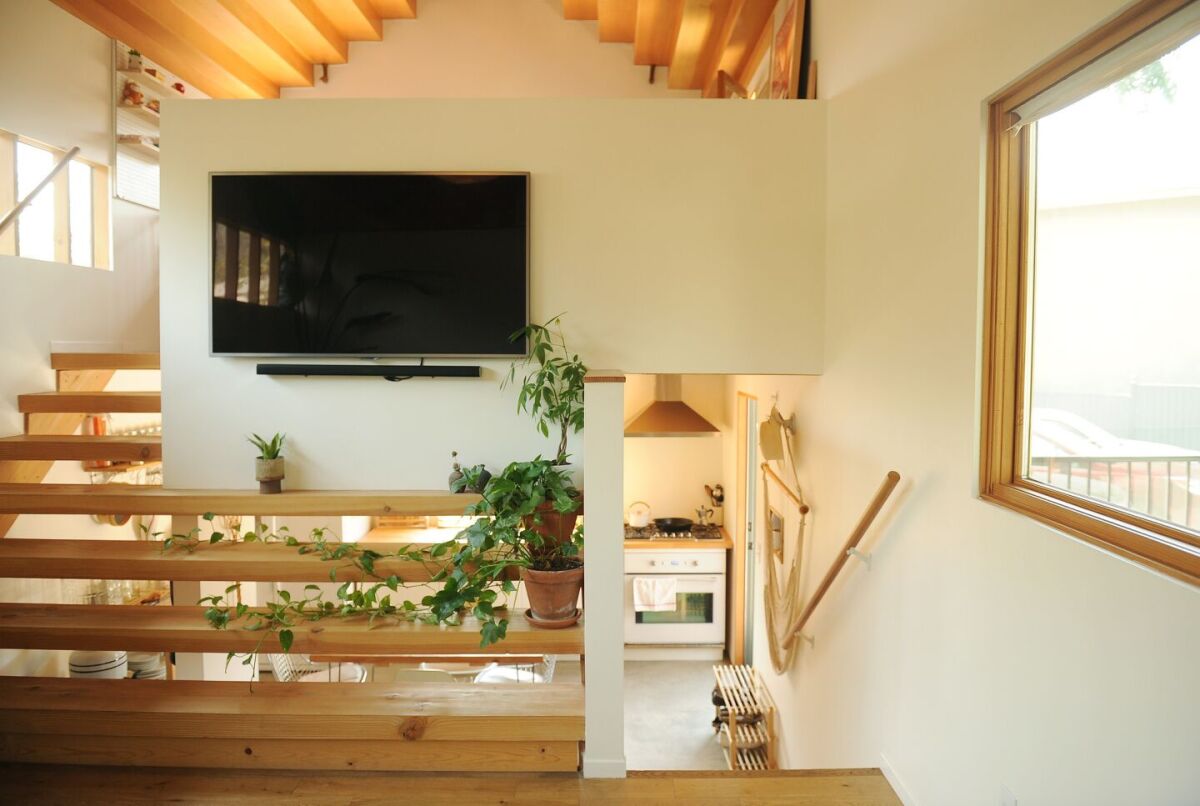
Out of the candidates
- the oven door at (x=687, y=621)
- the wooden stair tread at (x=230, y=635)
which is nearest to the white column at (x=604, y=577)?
the wooden stair tread at (x=230, y=635)

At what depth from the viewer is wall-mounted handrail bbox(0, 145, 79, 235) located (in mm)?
3496

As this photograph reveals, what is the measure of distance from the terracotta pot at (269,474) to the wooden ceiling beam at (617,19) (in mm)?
3352

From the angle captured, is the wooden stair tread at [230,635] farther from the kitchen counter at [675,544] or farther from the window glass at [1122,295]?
the kitchen counter at [675,544]

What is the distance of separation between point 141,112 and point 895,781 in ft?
17.5

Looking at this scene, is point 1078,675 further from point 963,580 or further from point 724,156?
point 724,156

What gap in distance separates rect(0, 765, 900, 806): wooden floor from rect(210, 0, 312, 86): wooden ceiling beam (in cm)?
377

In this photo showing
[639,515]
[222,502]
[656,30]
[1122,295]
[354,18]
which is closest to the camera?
[1122,295]

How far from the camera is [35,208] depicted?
3.80 metres

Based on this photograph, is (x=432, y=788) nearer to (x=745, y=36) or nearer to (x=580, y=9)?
(x=745, y=36)

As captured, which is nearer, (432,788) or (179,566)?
(432,788)

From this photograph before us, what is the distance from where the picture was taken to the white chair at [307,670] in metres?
4.41

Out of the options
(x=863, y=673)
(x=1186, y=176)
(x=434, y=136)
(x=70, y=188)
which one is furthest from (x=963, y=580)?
(x=70, y=188)

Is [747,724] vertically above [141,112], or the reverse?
[141,112]

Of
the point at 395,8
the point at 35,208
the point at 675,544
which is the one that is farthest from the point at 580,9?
the point at 675,544
